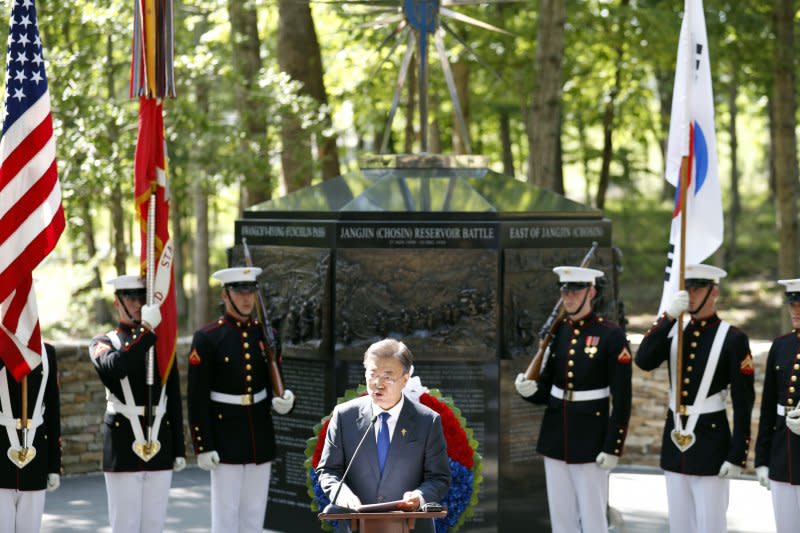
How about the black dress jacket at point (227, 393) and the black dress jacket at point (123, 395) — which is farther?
the black dress jacket at point (227, 393)

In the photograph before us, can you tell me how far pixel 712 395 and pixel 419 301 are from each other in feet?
7.09

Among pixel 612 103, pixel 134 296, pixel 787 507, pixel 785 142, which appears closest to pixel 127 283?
pixel 134 296

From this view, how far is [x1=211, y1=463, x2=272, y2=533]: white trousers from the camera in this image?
8.12 m

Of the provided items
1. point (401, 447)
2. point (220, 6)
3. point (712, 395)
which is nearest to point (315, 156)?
point (220, 6)

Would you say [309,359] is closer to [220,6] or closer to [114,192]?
[114,192]

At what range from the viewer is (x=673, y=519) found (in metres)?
7.78

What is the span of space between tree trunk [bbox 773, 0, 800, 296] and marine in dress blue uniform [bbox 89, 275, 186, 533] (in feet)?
35.8

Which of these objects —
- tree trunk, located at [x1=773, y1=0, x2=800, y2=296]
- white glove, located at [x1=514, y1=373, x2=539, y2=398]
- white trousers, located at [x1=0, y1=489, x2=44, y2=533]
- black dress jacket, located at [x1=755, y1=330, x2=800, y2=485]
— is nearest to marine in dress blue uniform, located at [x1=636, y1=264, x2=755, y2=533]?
black dress jacket, located at [x1=755, y1=330, x2=800, y2=485]

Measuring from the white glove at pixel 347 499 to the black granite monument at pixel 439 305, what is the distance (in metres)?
3.38

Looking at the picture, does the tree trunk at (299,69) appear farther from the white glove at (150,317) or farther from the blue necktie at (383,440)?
the blue necktie at (383,440)

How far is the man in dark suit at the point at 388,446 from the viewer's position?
547 cm

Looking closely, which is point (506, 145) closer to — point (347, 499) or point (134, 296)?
point (134, 296)

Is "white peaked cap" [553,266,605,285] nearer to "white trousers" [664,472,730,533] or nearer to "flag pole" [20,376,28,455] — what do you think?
"white trousers" [664,472,730,533]

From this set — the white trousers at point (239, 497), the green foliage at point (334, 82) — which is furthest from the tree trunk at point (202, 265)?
the white trousers at point (239, 497)
